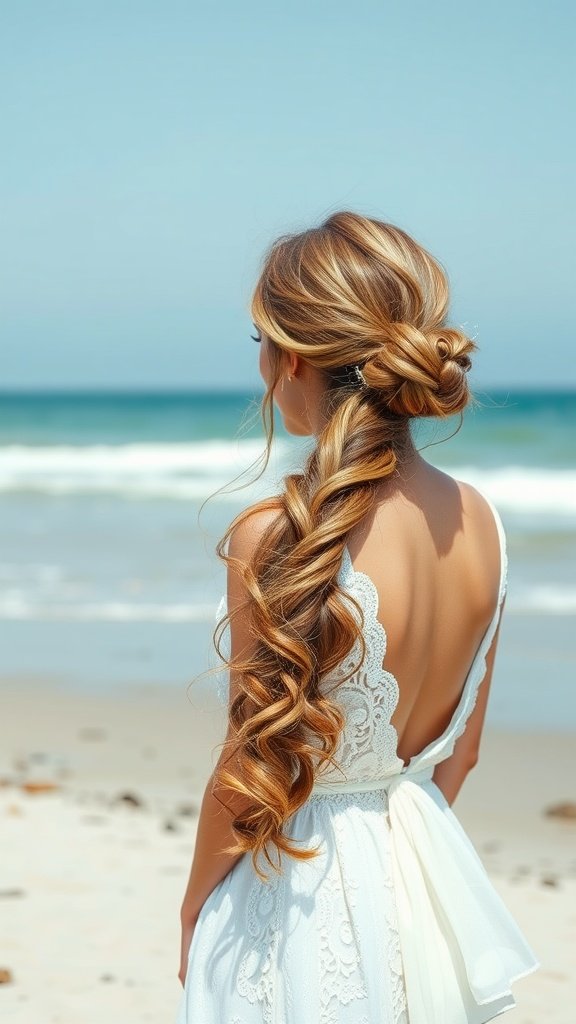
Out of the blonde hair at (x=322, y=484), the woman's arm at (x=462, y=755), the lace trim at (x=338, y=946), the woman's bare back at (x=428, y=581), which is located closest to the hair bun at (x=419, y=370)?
the blonde hair at (x=322, y=484)

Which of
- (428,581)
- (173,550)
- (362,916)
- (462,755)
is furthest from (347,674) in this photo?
(173,550)

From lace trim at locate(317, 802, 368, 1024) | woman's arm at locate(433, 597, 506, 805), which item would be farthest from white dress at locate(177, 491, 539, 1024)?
woman's arm at locate(433, 597, 506, 805)

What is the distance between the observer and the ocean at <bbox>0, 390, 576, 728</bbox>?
8.02 metres

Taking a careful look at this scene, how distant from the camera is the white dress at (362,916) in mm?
1965

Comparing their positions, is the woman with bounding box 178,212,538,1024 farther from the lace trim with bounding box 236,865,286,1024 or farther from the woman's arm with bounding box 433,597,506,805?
the woman's arm with bounding box 433,597,506,805

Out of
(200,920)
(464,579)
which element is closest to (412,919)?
(200,920)

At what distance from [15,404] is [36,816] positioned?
4805 centimetres

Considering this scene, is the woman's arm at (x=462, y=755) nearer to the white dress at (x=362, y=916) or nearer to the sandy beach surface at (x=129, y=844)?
the white dress at (x=362, y=916)

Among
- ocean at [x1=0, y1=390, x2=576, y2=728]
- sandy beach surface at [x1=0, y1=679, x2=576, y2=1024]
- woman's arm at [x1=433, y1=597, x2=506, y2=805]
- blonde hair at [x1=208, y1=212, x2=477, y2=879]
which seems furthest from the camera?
ocean at [x1=0, y1=390, x2=576, y2=728]

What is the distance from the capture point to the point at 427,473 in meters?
2.03

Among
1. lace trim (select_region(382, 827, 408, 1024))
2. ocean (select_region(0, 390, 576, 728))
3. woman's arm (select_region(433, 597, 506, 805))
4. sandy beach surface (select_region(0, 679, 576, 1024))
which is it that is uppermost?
woman's arm (select_region(433, 597, 506, 805))

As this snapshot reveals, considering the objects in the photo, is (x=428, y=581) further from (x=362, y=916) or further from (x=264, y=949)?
(x=264, y=949)

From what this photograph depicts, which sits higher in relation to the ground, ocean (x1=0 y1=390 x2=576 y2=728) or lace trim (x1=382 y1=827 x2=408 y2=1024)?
lace trim (x1=382 y1=827 x2=408 y2=1024)

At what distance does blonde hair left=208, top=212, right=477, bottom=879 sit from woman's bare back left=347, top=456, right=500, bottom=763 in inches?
2.0
